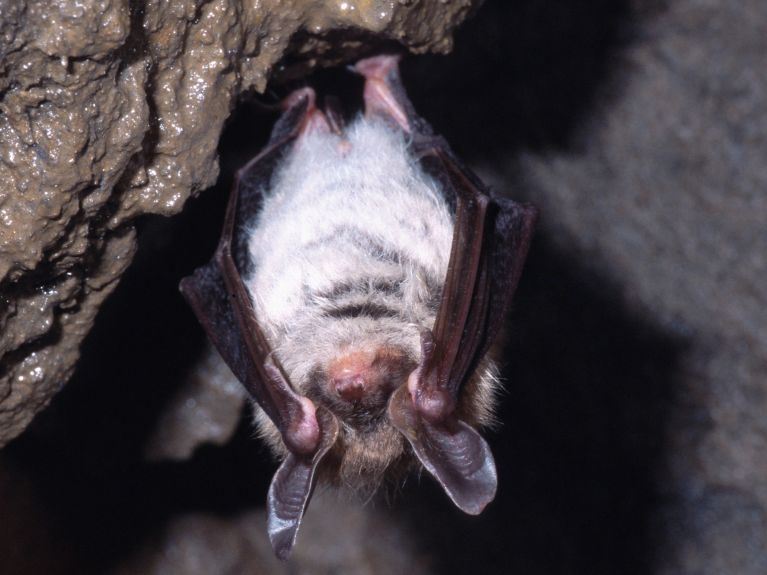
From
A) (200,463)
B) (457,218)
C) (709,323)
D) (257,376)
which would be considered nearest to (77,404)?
(200,463)

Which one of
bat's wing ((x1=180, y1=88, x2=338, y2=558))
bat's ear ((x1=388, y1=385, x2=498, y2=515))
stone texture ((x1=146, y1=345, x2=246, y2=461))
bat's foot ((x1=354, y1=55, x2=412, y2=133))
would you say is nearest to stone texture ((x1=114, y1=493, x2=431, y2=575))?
stone texture ((x1=146, y1=345, x2=246, y2=461))

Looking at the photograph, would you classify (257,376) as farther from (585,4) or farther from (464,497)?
(585,4)

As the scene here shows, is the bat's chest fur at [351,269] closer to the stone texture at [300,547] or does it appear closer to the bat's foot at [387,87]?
the bat's foot at [387,87]

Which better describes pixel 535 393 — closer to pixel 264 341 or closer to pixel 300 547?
pixel 300 547

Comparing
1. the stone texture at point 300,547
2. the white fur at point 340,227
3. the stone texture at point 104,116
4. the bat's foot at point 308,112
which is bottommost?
the stone texture at point 300,547

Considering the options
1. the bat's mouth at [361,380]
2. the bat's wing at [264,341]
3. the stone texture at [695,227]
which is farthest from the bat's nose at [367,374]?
the stone texture at [695,227]

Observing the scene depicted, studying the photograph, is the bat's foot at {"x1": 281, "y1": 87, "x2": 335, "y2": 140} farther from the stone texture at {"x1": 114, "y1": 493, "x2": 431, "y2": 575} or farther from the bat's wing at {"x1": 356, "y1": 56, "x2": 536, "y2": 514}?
the stone texture at {"x1": 114, "y1": 493, "x2": 431, "y2": 575}

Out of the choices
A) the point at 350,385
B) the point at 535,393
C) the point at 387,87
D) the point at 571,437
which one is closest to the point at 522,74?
the point at 387,87
